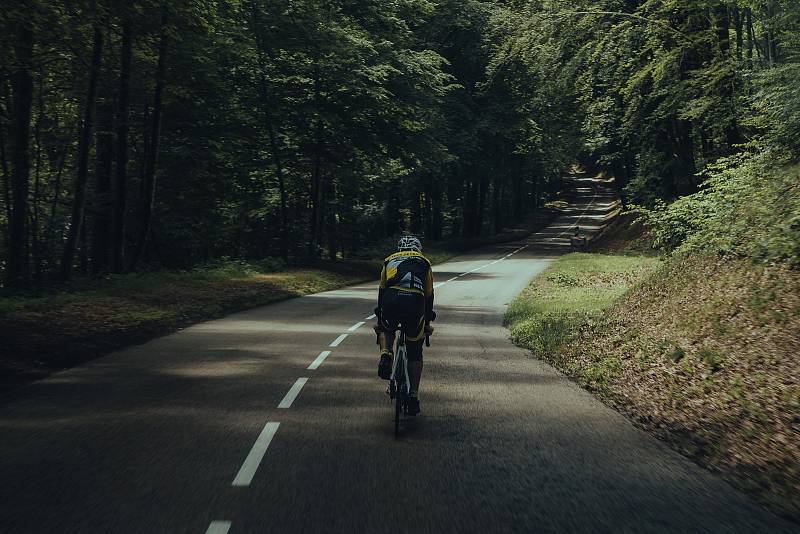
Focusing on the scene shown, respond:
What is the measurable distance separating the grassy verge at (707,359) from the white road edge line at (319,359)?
11.9 feet

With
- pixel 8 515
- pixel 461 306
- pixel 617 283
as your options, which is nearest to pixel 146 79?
pixel 461 306

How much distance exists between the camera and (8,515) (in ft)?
15.4

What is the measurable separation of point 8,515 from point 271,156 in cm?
2581

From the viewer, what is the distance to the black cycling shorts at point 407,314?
730 centimetres

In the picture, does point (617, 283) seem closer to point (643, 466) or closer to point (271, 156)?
point (271, 156)

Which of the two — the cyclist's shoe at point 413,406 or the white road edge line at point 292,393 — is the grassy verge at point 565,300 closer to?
the cyclist's shoe at point 413,406

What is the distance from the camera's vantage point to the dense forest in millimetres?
16312

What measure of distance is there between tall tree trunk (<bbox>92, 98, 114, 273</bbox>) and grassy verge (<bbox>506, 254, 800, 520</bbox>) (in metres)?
14.2

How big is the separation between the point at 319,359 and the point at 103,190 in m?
14.9

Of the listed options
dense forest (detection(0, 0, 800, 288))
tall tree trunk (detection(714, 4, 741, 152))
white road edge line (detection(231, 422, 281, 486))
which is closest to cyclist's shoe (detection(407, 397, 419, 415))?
white road edge line (detection(231, 422, 281, 486))

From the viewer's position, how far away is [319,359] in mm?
11555

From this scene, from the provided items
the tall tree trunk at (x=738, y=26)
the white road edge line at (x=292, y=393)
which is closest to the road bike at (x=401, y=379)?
the white road edge line at (x=292, y=393)

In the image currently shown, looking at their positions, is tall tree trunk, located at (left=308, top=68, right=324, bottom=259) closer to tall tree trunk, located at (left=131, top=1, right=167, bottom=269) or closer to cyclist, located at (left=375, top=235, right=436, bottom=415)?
tall tree trunk, located at (left=131, top=1, right=167, bottom=269)

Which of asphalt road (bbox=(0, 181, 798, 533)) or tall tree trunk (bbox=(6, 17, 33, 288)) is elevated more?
tall tree trunk (bbox=(6, 17, 33, 288))
